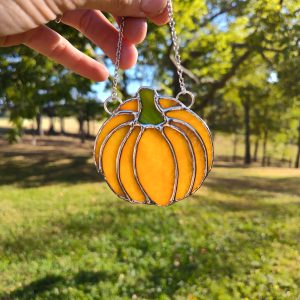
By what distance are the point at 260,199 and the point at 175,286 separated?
642 centimetres

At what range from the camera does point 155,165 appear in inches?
90.3

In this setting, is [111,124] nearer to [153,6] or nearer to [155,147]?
[155,147]

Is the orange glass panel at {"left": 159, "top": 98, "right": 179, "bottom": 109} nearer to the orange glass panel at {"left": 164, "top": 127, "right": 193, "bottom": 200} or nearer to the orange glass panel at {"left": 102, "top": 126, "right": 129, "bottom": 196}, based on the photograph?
the orange glass panel at {"left": 164, "top": 127, "right": 193, "bottom": 200}

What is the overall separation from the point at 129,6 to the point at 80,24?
69cm

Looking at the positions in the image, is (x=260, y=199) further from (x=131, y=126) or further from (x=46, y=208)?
(x=131, y=126)

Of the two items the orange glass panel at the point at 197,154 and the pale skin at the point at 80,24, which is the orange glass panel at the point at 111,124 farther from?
the pale skin at the point at 80,24

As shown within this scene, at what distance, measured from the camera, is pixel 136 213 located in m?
8.28

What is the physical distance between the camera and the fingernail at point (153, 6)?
2121mm

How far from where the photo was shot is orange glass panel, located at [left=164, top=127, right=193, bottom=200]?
88.1 inches

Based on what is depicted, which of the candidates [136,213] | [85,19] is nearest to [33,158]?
[136,213]

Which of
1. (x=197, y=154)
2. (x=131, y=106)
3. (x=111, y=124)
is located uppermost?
(x=131, y=106)

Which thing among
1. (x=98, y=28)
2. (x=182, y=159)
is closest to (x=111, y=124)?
(x=182, y=159)

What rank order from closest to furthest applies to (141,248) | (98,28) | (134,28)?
(134,28), (98,28), (141,248)

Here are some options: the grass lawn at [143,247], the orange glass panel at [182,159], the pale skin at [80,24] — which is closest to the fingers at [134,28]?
the pale skin at [80,24]
